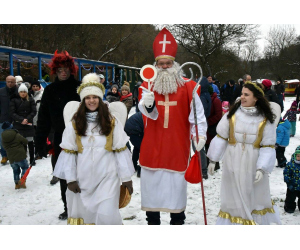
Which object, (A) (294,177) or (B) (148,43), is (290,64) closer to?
(B) (148,43)

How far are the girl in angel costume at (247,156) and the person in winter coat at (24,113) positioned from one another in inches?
176

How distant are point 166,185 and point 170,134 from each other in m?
0.55

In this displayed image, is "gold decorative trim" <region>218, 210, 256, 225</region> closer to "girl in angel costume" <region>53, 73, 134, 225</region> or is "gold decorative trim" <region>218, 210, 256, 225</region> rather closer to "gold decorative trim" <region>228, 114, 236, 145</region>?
"gold decorative trim" <region>228, 114, 236, 145</region>

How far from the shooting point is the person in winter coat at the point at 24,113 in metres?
6.30

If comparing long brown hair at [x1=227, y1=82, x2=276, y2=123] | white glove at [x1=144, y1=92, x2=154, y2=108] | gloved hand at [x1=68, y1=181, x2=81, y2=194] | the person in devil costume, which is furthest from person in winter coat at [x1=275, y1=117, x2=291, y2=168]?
gloved hand at [x1=68, y1=181, x2=81, y2=194]

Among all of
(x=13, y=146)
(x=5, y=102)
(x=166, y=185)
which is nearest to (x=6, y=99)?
(x=5, y=102)

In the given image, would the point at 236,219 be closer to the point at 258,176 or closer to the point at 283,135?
the point at 258,176

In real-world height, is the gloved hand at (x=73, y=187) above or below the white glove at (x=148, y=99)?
below

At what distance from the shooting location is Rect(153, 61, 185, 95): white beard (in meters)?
3.18

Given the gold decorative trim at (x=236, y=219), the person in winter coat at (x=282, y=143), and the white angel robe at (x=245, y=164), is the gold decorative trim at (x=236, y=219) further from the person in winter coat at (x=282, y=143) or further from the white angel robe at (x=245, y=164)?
the person in winter coat at (x=282, y=143)

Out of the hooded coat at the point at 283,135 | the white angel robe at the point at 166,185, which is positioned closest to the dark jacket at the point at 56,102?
the white angel robe at the point at 166,185

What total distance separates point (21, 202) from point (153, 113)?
2838mm

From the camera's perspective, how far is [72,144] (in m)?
2.91

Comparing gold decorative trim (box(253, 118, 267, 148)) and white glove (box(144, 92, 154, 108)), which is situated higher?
white glove (box(144, 92, 154, 108))
